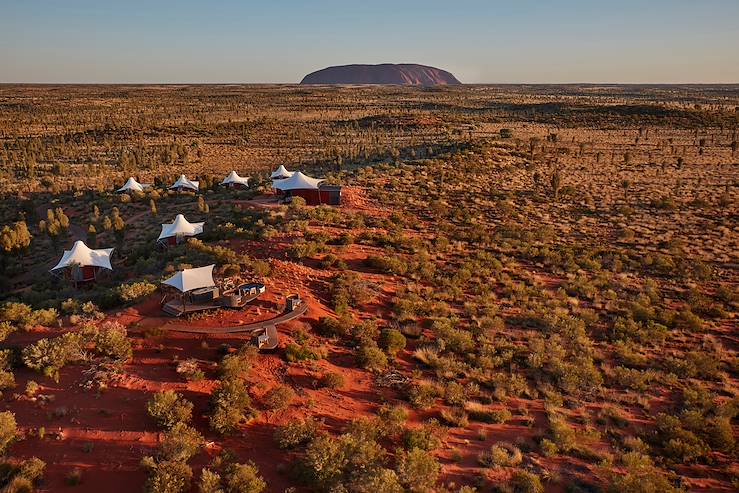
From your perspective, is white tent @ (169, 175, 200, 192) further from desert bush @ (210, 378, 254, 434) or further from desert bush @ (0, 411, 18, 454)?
desert bush @ (0, 411, 18, 454)

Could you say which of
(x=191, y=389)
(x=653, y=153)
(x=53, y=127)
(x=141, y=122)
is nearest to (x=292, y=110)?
(x=141, y=122)

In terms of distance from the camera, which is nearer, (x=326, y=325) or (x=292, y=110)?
(x=326, y=325)

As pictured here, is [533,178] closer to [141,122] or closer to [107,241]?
[107,241]

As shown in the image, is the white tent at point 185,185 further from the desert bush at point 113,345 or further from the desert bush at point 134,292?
the desert bush at point 113,345

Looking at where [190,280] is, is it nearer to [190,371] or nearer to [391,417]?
[190,371]

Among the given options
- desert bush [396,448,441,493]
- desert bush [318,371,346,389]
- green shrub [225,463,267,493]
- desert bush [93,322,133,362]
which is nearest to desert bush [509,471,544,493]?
desert bush [396,448,441,493]

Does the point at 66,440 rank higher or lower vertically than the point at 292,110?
lower

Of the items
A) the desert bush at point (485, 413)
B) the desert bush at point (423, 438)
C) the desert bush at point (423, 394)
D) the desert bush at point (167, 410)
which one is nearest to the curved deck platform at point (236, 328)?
the desert bush at point (167, 410)
